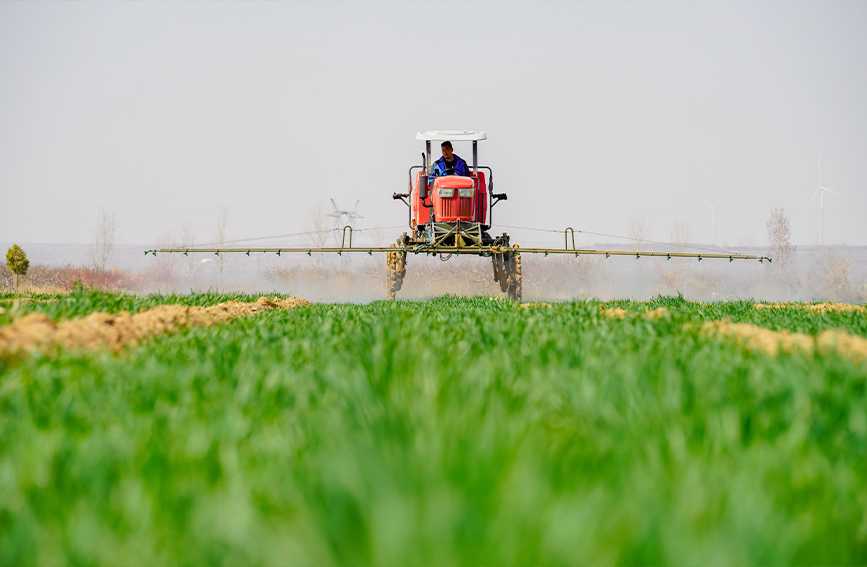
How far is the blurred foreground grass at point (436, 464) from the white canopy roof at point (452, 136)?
12.7 meters

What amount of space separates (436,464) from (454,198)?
47.5ft

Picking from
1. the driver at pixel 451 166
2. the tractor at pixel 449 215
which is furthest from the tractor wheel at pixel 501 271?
the driver at pixel 451 166

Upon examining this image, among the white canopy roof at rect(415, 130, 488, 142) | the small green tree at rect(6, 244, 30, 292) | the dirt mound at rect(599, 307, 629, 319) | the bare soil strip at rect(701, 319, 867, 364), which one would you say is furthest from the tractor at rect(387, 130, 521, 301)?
the small green tree at rect(6, 244, 30, 292)

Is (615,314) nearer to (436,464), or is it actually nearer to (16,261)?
(436,464)

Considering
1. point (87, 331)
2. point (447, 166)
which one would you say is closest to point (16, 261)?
point (447, 166)

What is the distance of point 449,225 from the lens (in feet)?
50.6

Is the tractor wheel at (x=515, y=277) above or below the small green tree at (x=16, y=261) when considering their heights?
below

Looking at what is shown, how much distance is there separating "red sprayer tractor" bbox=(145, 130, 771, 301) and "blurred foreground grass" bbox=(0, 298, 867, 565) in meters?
12.4

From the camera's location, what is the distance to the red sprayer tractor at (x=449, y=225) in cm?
1489

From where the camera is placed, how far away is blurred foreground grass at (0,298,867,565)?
910mm

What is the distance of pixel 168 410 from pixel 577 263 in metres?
50.7

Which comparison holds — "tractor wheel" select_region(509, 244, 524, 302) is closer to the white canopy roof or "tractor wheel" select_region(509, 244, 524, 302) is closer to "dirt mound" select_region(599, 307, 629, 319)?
the white canopy roof

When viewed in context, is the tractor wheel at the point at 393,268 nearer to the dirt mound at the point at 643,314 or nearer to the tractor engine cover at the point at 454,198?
the tractor engine cover at the point at 454,198

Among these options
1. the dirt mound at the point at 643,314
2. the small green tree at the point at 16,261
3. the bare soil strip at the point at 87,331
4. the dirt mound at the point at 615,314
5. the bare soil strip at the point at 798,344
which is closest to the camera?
the bare soil strip at the point at 798,344
